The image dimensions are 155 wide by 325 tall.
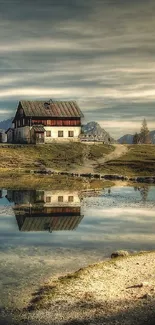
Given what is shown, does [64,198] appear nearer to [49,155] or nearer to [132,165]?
[132,165]

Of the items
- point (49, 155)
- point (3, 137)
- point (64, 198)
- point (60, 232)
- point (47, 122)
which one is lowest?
point (60, 232)

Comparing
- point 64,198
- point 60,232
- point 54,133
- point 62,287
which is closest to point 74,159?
point 54,133

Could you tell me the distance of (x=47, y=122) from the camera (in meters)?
130

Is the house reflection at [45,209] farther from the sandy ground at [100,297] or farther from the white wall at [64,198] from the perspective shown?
the sandy ground at [100,297]

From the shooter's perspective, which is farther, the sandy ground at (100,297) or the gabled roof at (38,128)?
the gabled roof at (38,128)

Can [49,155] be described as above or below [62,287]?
above

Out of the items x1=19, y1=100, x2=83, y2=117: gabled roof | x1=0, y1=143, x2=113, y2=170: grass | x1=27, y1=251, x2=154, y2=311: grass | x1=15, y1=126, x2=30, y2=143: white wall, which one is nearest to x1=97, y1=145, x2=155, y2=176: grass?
x1=0, y1=143, x2=113, y2=170: grass

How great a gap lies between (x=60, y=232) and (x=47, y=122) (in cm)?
9378

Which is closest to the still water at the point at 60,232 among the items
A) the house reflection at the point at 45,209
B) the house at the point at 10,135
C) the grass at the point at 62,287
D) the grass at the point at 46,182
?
the house reflection at the point at 45,209

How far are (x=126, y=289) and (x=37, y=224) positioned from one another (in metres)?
20.8

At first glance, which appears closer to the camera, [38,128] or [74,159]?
[74,159]

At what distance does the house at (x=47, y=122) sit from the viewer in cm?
12769

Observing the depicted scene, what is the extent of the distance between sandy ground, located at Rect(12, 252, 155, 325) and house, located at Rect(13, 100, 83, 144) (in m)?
101

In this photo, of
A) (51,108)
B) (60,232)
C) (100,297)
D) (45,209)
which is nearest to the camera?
(100,297)
